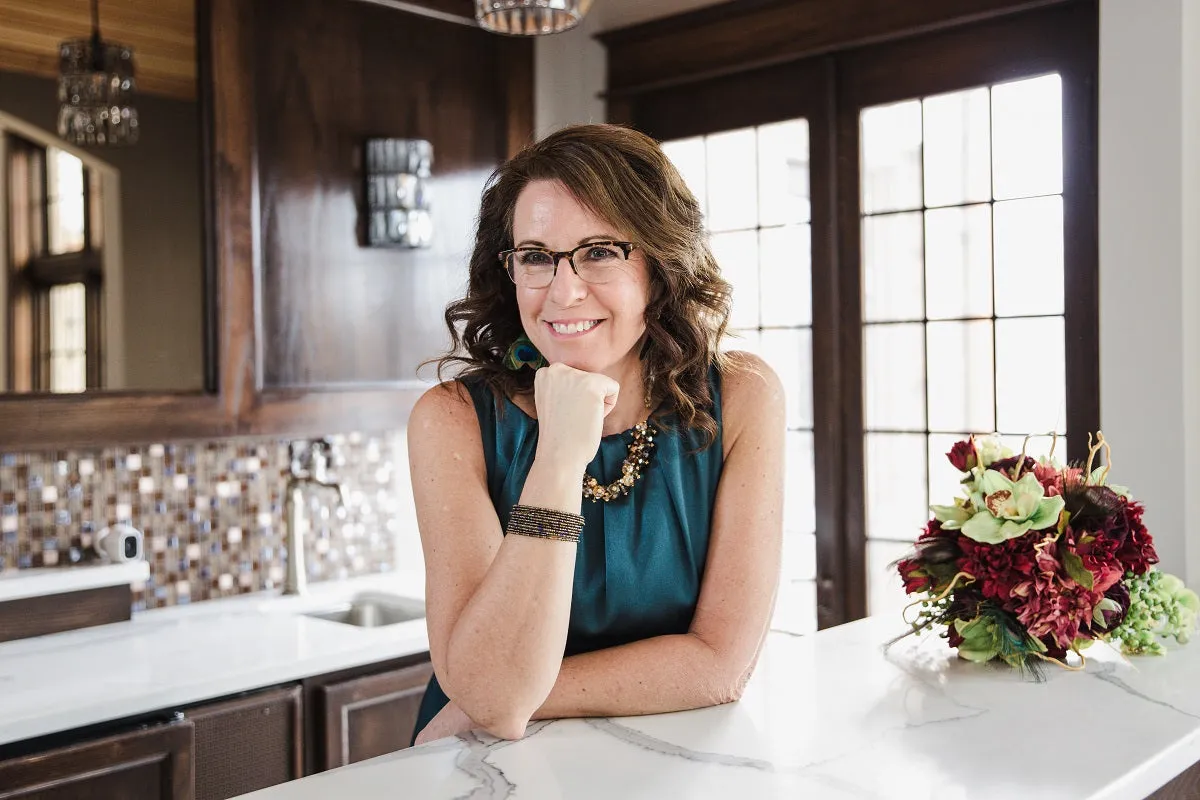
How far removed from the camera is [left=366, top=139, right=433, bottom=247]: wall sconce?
3021 mm

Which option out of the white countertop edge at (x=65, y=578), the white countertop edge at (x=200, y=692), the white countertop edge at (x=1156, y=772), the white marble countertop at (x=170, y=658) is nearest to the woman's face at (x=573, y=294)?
the white countertop edge at (x=1156, y=772)

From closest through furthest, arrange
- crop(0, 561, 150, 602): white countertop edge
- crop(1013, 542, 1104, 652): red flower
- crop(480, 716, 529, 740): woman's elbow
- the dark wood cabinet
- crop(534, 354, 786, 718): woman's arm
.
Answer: crop(480, 716, 529, 740): woman's elbow
crop(534, 354, 786, 718): woman's arm
crop(1013, 542, 1104, 652): red flower
crop(0, 561, 150, 602): white countertop edge
the dark wood cabinet

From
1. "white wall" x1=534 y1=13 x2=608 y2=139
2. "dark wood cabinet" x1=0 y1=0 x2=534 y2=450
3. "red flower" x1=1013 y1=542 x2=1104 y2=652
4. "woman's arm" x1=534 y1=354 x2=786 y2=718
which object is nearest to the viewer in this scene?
"woman's arm" x1=534 y1=354 x2=786 y2=718

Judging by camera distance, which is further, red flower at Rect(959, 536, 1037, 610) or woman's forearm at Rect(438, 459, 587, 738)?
red flower at Rect(959, 536, 1037, 610)

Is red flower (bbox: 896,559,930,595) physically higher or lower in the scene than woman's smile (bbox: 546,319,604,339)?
lower

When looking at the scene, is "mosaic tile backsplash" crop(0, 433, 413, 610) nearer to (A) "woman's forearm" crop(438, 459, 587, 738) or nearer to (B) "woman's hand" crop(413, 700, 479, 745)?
(B) "woman's hand" crop(413, 700, 479, 745)

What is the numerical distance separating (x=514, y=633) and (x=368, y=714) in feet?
4.50

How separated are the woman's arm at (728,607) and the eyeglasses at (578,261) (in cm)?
28

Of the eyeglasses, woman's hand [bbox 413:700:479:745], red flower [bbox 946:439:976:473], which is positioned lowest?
woman's hand [bbox 413:700:479:745]

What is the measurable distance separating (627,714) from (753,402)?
51cm

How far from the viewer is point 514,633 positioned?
→ 4.24 feet

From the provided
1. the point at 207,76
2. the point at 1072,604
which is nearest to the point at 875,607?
the point at 1072,604

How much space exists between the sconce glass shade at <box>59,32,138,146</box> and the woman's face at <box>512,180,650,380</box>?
133 centimetres

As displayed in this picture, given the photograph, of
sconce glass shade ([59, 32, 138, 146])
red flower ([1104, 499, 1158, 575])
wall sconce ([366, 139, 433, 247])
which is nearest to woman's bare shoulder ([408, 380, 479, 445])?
red flower ([1104, 499, 1158, 575])
